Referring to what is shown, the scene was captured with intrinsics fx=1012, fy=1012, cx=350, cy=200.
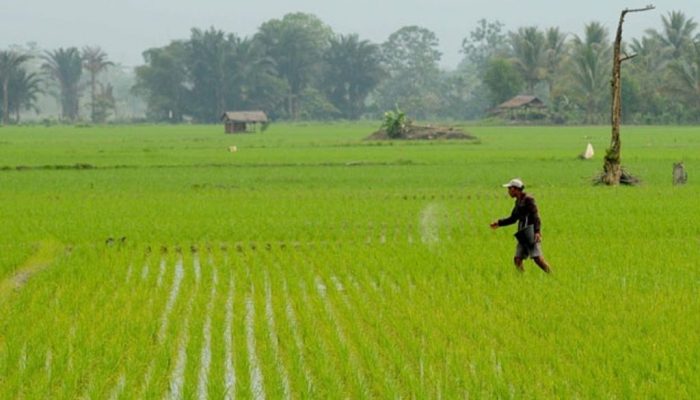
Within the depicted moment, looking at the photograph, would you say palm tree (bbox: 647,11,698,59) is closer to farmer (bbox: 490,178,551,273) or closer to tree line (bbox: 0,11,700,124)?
tree line (bbox: 0,11,700,124)

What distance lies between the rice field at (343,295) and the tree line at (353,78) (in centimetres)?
4496

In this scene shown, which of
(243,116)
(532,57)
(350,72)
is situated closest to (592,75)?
(532,57)

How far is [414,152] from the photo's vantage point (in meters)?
30.9

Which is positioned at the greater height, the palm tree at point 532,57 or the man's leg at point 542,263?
the palm tree at point 532,57

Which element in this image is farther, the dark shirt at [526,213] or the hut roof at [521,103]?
the hut roof at [521,103]

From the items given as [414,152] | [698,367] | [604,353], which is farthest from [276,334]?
[414,152]

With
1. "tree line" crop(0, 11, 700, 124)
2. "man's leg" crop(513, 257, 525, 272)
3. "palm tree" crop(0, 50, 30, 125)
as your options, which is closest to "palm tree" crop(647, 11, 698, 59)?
"tree line" crop(0, 11, 700, 124)

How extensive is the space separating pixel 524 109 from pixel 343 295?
57829 millimetres

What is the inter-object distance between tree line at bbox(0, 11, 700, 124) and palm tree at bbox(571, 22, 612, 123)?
0.28ft

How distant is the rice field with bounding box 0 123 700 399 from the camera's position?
5559 mm

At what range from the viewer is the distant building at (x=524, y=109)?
208 feet

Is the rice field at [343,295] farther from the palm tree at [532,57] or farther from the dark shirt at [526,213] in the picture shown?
the palm tree at [532,57]

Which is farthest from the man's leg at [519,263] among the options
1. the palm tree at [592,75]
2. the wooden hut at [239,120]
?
the palm tree at [592,75]

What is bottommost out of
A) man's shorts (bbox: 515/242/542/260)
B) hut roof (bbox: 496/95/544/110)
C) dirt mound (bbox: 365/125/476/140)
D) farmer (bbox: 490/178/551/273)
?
dirt mound (bbox: 365/125/476/140)
